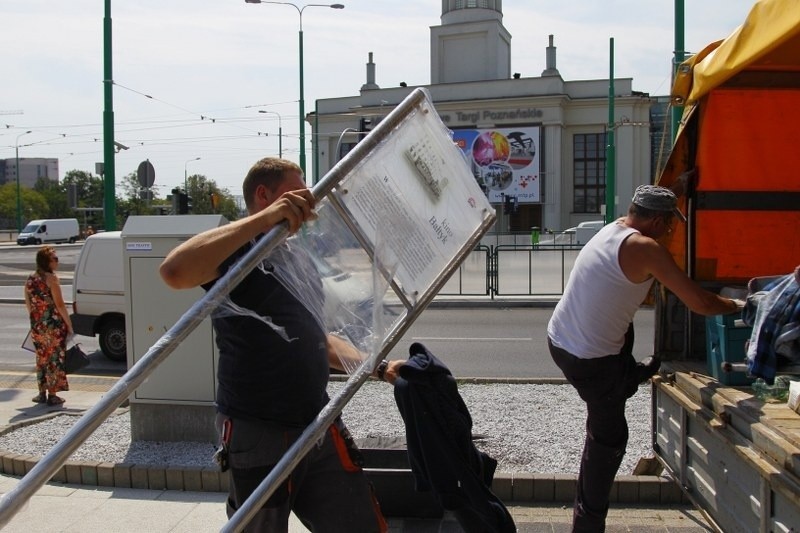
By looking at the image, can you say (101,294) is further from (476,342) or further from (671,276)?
(671,276)

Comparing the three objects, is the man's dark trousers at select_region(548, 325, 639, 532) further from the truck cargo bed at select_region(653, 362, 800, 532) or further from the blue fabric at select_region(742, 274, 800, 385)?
the blue fabric at select_region(742, 274, 800, 385)

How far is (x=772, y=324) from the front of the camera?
3131mm

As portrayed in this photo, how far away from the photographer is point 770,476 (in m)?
2.60

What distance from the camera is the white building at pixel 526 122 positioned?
55531 millimetres

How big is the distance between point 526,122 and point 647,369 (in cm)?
5388

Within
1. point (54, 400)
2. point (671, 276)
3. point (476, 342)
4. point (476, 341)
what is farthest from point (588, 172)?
point (671, 276)

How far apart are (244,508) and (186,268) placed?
0.75 m

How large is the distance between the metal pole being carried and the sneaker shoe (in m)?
1.98

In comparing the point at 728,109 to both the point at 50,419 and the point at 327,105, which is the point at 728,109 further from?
the point at 327,105

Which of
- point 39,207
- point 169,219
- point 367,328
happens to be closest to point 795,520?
point 367,328

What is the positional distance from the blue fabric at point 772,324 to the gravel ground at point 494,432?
6.83 feet

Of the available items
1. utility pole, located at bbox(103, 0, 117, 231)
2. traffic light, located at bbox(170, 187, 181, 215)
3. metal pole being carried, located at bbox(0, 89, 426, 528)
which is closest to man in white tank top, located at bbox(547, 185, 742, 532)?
metal pole being carried, located at bbox(0, 89, 426, 528)

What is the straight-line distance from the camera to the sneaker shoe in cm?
375

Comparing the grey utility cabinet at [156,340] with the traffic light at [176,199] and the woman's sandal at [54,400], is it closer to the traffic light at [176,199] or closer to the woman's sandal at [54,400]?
the woman's sandal at [54,400]
